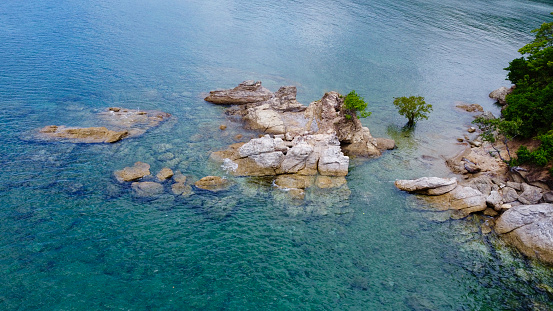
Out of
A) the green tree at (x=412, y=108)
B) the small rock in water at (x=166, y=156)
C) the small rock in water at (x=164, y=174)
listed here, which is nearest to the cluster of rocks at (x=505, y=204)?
the green tree at (x=412, y=108)

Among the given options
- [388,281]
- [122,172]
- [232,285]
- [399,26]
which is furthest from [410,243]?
[399,26]

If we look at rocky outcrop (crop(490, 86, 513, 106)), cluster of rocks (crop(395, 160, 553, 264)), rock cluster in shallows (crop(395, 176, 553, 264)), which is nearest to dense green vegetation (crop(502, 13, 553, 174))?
cluster of rocks (crop(395, 160, 553, 264))

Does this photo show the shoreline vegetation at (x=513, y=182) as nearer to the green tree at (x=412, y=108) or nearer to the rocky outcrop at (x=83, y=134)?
the green tree at (x=412, y=108)

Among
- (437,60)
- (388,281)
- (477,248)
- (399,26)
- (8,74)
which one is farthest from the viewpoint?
(399,26)

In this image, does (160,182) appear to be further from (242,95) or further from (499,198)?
(499,198)

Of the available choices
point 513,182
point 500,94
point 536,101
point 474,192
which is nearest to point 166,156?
point 474,192

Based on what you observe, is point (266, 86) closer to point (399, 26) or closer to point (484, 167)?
point (484, 167)

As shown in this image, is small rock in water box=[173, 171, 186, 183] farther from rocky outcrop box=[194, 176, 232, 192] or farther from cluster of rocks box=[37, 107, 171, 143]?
cluster of rocks box=[37, 107, 171, 143]
